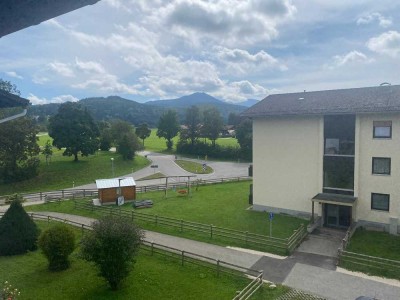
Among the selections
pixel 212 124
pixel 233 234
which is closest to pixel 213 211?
pixel 233 234

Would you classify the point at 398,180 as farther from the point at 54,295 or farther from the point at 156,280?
the point at 54,295

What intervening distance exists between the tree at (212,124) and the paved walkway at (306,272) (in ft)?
185

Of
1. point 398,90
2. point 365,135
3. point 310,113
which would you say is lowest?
point 365,135

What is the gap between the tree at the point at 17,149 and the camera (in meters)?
44.1

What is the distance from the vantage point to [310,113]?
26266 mm

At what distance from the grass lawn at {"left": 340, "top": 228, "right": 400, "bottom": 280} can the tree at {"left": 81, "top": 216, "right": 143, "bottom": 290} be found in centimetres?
1199

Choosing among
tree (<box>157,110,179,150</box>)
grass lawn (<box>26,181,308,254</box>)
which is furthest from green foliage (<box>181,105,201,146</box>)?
grass lawn (<box>26,181,308,254</box>)

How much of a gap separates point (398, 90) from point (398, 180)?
7621mm

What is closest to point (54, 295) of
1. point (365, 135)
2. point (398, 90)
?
point (365, 135)

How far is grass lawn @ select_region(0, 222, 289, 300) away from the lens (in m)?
15.8

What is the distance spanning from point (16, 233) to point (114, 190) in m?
14.4

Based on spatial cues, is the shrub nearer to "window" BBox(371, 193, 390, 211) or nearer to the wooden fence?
the wooden fence

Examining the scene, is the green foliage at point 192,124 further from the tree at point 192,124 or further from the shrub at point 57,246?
the shrub at point 57,246

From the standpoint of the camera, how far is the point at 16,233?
21312mm
